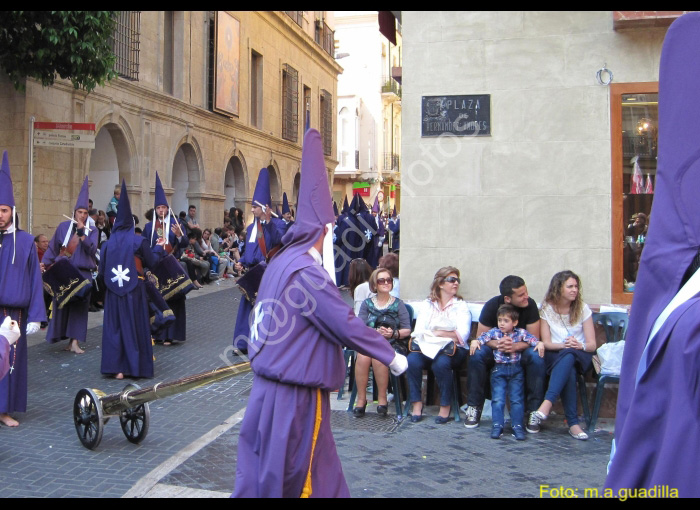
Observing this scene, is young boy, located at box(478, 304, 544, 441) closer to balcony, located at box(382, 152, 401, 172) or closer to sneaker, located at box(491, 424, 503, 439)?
sneaker, located at box(491, 424, 503, 439)

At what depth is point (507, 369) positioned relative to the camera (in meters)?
6.59

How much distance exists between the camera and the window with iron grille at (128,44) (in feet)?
64.4

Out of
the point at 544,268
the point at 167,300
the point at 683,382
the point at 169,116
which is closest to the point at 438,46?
the point at 544,268

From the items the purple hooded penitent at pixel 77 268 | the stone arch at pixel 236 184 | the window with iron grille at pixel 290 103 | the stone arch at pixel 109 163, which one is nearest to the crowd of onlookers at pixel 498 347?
the purple hooded penitent at pixel 77 268

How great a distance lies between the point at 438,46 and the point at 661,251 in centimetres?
581

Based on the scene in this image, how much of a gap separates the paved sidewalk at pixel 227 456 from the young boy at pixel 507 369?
0.66 feet

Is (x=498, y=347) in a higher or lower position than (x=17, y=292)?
lower

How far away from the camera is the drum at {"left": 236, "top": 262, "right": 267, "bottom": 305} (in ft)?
32.8

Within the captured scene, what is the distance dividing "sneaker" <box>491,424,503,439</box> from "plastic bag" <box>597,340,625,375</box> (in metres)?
1.01

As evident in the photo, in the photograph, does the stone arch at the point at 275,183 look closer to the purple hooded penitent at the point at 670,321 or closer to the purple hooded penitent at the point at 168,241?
the purple hooded penitent at the point at 168,241

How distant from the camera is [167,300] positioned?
10.8 meters

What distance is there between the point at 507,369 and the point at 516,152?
7.21 feet

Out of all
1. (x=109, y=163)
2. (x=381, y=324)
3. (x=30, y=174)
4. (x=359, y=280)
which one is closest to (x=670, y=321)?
(x=381, y=324)

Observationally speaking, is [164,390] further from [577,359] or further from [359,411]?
[577,359]
